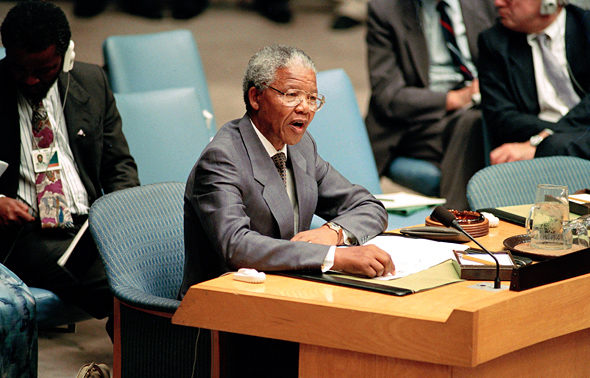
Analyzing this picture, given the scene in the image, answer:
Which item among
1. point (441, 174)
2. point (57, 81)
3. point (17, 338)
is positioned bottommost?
point (441, 174)

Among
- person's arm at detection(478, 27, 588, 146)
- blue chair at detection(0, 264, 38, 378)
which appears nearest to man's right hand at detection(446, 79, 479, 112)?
person's arm at detection(478, 27, 588, 146)

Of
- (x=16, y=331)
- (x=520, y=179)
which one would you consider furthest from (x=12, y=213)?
(x=520, y=179)

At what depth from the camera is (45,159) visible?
2768mm

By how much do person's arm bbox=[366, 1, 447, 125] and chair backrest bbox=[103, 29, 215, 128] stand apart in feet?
3.40

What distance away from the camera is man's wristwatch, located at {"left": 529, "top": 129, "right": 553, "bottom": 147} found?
3686 mm

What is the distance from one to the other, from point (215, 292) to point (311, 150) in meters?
0.80

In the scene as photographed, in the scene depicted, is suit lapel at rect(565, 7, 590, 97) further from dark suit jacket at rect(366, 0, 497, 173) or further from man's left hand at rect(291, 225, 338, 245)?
man's left hand at rect(291, 225, 338, 245)

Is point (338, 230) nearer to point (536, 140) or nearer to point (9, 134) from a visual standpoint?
point (9, 134)

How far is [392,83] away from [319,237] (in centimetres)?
252

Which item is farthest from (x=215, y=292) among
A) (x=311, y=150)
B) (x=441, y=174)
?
(x=441, y=174)

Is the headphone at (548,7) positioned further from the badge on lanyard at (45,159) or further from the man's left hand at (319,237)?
the badge on lanyard at (45,159)

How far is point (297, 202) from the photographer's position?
2160mm

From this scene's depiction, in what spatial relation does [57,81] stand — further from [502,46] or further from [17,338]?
[502,46]

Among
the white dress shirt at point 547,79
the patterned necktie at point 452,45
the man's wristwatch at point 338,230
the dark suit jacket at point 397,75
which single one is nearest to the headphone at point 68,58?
the man's wristwatch at point 338,230
